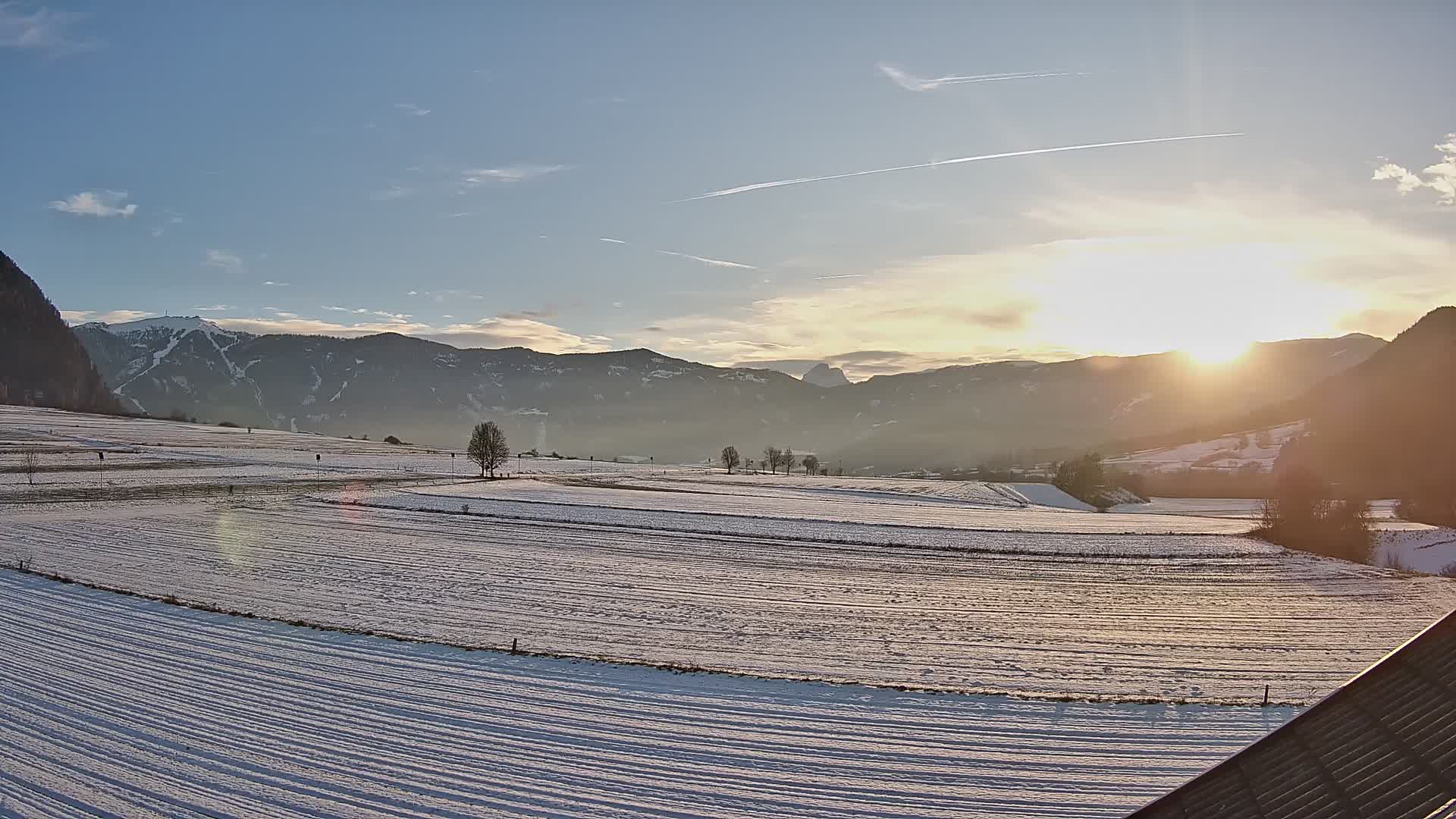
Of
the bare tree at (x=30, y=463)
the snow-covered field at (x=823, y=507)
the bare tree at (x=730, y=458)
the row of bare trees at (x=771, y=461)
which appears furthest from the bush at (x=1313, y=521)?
the bare tree at (x=30, y=463)

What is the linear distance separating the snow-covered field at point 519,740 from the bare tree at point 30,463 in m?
63.5

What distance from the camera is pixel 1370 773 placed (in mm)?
5797

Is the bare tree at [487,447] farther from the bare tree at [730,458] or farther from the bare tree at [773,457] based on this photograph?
the bare tree at [773,457]

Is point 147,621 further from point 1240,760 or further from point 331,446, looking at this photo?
point 331,446

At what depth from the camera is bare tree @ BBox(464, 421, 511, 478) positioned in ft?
346

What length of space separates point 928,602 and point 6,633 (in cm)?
3347

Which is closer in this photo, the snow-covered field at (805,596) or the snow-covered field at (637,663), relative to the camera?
the snow-covered field at (637,663)

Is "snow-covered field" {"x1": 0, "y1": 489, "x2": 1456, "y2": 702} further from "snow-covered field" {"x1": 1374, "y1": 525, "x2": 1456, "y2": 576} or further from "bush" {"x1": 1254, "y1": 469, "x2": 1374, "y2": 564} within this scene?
"bush" {"x1": 1254, "y1": 469, "x2": 1374, "y2": 564}

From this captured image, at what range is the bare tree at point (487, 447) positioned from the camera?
346 ft

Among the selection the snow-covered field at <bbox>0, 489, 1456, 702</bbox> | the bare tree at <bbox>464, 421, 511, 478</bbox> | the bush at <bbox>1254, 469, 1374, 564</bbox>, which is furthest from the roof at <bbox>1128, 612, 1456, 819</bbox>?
the bare tree at <bbox>464, 421, 511, 478</bbox>

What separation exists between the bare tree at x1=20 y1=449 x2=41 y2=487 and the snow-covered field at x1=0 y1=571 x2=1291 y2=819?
6353 cm

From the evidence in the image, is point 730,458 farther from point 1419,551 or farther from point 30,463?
point 1419,551

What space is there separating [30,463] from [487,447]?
44.5 m

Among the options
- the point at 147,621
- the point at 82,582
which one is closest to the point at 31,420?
the point at 82,582
